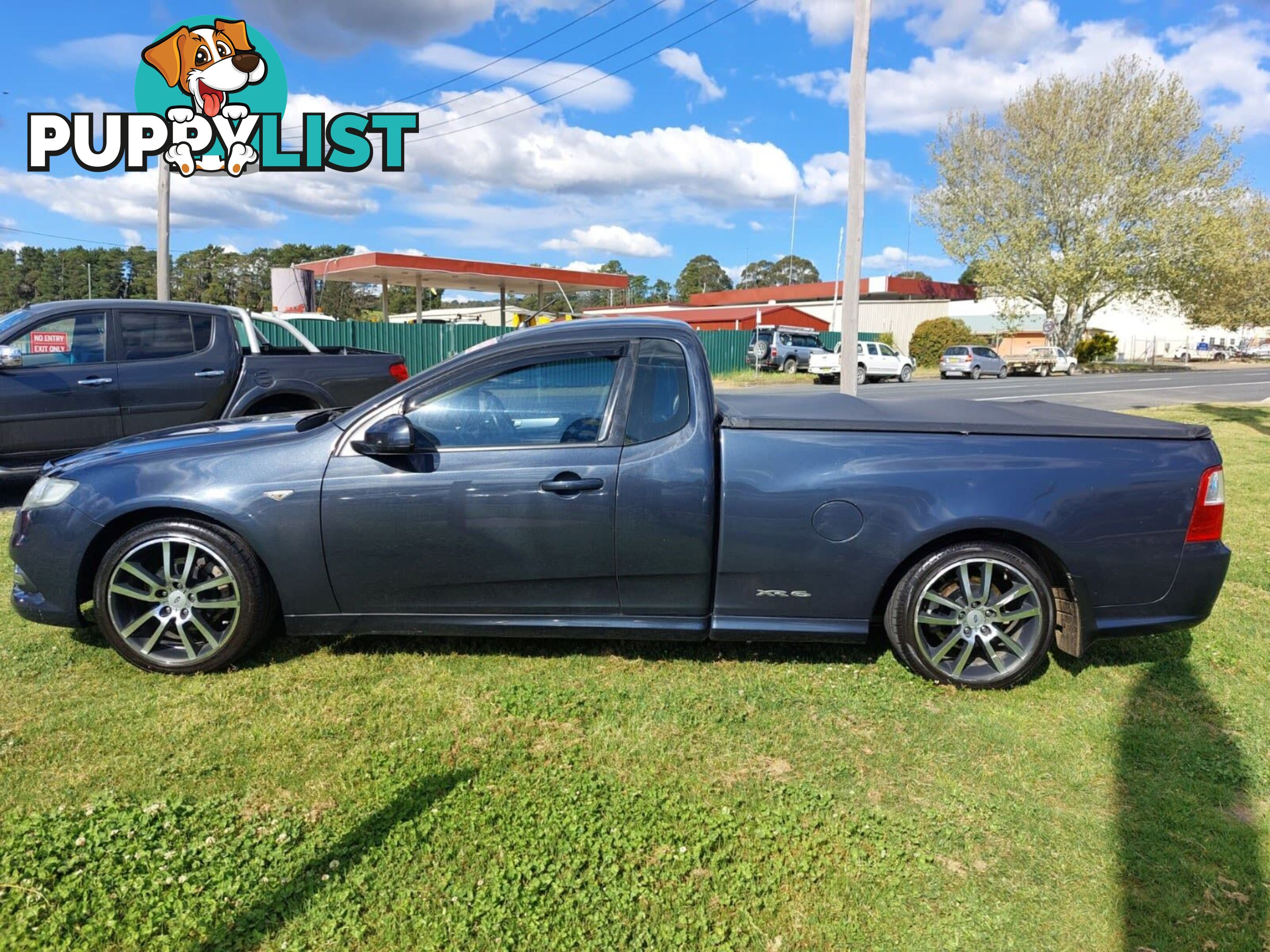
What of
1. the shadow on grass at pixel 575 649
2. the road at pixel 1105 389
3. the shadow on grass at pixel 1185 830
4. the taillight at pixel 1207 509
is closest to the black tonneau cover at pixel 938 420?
the taillight at pixel 1207 509

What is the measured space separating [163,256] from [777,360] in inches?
883

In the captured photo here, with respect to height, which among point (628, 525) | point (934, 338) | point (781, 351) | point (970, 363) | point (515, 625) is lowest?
point (515, 625)

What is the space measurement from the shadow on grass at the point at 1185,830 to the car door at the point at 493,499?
214 cm

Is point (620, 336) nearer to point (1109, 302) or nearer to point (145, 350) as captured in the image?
point (145, 350)

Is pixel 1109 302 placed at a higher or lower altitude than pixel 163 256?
higher

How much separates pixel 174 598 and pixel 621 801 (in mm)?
2288

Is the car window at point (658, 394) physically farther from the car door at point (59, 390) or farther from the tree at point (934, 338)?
the tree at point (934, 338)

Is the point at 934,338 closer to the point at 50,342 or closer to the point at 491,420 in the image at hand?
the point at 50,342

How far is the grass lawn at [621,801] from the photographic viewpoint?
7.77 feet

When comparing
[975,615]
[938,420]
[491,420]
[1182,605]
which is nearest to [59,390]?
[491,420]

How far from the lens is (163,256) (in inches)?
607

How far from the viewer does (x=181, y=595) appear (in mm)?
3781

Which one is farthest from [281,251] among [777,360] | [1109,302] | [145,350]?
[145,350]

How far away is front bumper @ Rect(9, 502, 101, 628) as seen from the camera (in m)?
3.77
